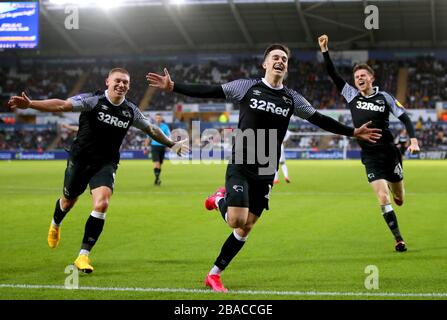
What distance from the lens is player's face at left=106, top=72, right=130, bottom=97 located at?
25.3ft

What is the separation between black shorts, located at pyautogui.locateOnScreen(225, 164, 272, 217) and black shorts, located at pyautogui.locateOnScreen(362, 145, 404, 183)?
9.98 feet

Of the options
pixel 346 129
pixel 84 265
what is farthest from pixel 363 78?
pixel 84 265

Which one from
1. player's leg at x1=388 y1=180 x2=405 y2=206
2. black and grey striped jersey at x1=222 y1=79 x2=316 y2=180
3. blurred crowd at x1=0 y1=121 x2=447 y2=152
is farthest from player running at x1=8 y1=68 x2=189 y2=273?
blurred crowd at x1=0 y1=121 x2=447 y2=152

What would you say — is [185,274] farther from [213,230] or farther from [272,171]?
[213,230]

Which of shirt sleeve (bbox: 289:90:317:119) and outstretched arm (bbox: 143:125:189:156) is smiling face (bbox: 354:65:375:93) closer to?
shirt sleeve (bbox: 289:90:317:119)

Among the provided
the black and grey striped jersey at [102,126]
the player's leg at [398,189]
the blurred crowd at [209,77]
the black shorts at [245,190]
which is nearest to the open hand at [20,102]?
the black and grey striped jersey at [102,126]

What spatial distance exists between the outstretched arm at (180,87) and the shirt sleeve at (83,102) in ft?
4.96

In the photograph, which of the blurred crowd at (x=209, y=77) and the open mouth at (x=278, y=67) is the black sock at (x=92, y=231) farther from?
the blurred crowd at (x=209, y=77)

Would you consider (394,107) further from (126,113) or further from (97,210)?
(97,210)

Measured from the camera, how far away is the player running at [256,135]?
652cm

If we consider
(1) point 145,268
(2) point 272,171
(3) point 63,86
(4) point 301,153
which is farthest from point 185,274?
(3) point 63,86

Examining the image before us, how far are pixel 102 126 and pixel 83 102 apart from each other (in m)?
0.43

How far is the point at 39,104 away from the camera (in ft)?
22.1

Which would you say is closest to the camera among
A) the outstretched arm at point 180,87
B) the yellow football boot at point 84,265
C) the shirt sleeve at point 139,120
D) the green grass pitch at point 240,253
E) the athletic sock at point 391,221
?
the outstretched arm at point 180,87
